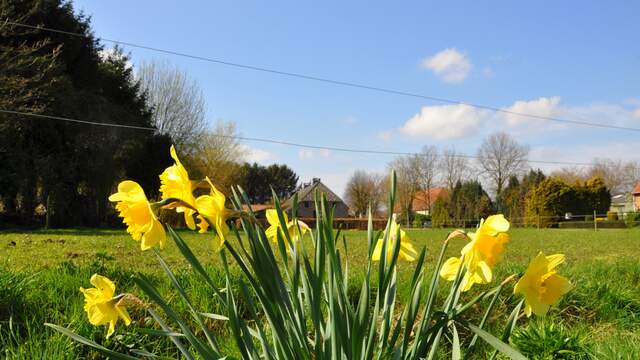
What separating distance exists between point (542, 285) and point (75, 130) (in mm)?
17791

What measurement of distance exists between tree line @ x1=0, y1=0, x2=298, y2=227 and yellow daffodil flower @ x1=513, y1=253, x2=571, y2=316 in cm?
1513

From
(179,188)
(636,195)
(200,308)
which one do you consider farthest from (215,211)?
(636,195)

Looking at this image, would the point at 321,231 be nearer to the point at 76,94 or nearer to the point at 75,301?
the point at 75,301

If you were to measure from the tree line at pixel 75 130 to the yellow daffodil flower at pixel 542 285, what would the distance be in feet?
49.7

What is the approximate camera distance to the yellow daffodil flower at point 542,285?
3.10ft

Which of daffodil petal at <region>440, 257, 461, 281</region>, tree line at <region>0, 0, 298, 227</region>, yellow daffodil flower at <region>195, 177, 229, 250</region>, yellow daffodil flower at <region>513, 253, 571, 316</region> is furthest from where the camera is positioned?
tree line at <region>0, 0, 298, 227</region>

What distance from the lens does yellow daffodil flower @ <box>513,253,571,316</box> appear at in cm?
94

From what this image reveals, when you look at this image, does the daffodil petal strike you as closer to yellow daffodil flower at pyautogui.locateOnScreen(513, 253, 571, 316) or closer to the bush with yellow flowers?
the bush with yellow flowers

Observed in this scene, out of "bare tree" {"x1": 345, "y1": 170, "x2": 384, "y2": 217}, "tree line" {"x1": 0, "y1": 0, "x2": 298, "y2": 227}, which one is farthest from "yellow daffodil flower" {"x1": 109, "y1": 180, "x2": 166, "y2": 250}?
"bare tree" {"x1": 345, "y1": 170, "x2": 384, "y2": 217}

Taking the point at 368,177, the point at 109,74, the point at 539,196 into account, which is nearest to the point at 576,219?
the point at 539,196

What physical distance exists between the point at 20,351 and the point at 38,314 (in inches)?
26.3

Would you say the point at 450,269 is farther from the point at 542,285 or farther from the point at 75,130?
the point at 75,130

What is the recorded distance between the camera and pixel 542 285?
954 mm

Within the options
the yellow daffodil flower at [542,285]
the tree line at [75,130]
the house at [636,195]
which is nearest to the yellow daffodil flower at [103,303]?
the yellow daffodil flower at [542,285]
